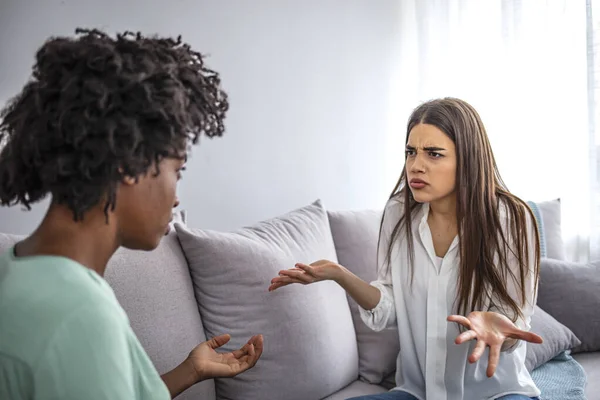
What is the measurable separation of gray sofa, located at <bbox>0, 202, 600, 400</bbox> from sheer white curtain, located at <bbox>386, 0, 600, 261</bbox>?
112cm

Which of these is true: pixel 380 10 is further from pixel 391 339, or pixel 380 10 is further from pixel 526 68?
pixel 391 339

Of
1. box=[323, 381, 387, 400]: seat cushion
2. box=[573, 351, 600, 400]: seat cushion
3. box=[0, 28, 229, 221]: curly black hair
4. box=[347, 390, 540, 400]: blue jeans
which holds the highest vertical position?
box=[0, 28, 229, 221]: curly black hair

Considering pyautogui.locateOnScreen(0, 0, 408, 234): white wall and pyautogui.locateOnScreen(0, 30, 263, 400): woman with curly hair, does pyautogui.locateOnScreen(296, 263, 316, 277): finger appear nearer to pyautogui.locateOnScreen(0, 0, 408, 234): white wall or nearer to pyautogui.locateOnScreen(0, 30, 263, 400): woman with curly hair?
pyautogui.locateOnScreen(0, 30, 263, 400): woman with curly hair

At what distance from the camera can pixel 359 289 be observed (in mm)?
1746

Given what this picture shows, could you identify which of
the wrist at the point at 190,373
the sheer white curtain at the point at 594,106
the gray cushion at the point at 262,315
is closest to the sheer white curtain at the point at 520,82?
the sheer white curtain at the point at 594,106

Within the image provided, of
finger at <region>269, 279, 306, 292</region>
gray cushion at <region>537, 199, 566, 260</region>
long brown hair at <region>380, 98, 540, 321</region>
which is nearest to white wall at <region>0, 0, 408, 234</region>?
gray cushion at <region>537, 199, 566, 260</region>

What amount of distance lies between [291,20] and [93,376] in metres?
2.12

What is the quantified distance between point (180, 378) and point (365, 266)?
3.39ft

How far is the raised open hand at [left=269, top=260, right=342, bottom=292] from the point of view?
1643 millimetres

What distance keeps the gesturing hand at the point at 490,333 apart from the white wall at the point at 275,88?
1.24 metres

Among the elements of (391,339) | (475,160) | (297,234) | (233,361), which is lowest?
(391,339)

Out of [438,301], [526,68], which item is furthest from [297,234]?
[526,68]

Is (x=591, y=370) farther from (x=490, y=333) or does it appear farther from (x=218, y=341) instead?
(x=218, y=341)

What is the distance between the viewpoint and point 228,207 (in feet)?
8.30
